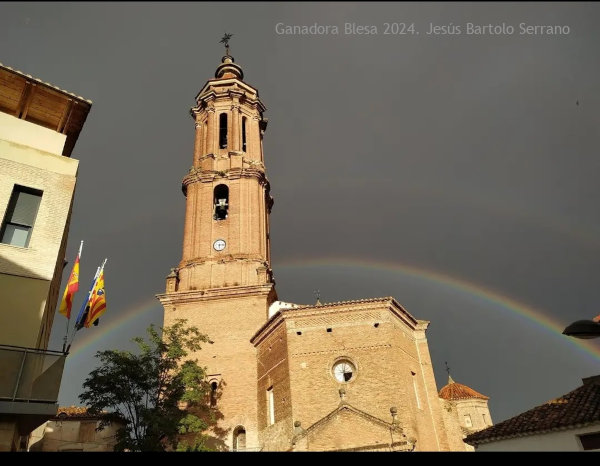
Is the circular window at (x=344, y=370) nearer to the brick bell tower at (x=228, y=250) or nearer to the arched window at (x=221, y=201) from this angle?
the brick bell tower at (x=228, y=250)

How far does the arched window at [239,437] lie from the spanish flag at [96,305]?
546 inches

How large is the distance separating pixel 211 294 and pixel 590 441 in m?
19.7

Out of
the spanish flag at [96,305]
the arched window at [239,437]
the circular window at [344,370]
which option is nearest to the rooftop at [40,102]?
the spanish flag at [96,305]

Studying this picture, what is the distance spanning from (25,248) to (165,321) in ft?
57.3

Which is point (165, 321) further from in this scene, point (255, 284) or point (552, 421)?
point (552, 421)

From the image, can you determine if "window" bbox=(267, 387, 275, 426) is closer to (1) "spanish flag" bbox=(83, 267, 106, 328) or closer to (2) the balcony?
(1) "spanish flag" bbox=(83, 267, 106, 328)

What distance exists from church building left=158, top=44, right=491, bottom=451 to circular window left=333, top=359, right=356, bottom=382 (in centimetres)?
5

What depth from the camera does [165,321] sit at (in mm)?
27281

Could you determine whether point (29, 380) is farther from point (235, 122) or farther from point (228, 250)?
point (235, 122)

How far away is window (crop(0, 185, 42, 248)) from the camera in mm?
10742

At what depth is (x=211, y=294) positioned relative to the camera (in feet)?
90.3
